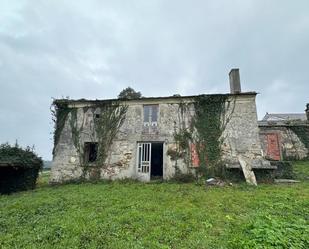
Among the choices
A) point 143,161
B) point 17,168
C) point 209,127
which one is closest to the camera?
point 17,168

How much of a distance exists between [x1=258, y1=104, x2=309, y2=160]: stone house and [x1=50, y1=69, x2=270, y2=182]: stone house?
642 cm

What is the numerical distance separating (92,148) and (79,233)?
9.35 metres

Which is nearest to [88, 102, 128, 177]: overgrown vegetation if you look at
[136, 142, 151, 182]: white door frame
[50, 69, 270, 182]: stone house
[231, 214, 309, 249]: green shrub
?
[50, 69, 270, 182]: stone house

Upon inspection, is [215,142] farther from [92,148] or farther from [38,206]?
[38,206]

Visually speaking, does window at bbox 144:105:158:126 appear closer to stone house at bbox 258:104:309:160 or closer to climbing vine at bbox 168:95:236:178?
climbing vine at bbox 168:95:236:178

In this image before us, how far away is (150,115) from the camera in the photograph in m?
13.3

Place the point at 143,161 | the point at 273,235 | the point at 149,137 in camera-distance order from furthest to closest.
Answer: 1. the point at 149,137
2. the point at 143,161
3. the point at 273,235

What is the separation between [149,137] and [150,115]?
139cm

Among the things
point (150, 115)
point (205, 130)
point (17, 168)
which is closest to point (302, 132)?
point (205, 130)

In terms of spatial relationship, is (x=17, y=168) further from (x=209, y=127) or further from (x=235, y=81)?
(x=235, y=81)

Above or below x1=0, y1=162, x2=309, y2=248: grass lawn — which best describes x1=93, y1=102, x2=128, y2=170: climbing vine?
above

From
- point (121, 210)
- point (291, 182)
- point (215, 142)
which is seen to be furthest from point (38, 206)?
point (291, 182)

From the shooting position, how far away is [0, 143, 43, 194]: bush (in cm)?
1115

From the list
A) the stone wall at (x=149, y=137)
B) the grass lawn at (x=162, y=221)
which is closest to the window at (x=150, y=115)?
the stone wall at (x=149, y=137)
